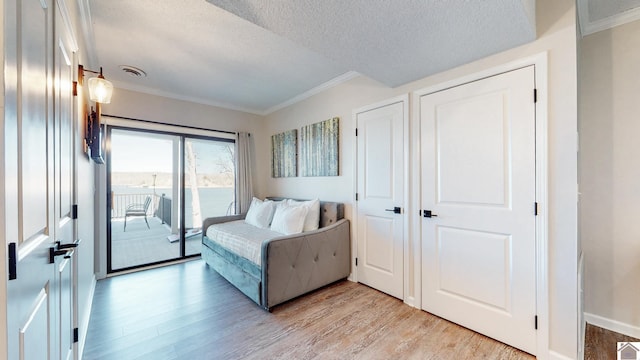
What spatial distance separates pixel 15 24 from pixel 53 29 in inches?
24.6

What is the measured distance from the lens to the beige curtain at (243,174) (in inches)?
170

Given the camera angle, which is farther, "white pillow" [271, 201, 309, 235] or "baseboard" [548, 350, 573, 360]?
"white pillow" [271, 201, 309, 235]

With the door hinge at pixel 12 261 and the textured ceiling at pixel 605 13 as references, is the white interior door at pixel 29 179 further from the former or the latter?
the textured ceiling at pixel 605 13

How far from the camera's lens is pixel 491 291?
6.51ft

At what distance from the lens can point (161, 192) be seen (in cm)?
387

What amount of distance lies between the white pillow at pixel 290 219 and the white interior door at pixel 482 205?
1378mm

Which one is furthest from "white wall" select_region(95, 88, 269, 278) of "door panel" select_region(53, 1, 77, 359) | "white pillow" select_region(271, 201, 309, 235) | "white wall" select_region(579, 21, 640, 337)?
"white wall" select_region(579, 21, 640, 337)

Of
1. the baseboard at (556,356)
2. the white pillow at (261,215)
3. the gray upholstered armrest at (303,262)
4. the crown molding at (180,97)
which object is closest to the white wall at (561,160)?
the baseboard at (556,356)

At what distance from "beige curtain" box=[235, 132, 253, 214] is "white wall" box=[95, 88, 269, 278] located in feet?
0.64

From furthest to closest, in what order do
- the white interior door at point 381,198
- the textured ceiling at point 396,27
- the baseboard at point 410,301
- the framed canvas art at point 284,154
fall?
the framed canvas art at point 284,154, the white interior door at point 381,198, the baseboard at point 410,301, the textured ceiling at point 396,27

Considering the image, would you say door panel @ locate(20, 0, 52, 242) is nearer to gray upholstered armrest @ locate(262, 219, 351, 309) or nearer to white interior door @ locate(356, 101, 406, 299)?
gray upholstered armrest @ locate(262, 219, 351, 309)

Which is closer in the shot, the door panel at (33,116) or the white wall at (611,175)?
the door panel at (33,116)

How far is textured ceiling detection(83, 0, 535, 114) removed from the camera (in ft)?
4.91

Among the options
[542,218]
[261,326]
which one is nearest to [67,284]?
[261,326]
